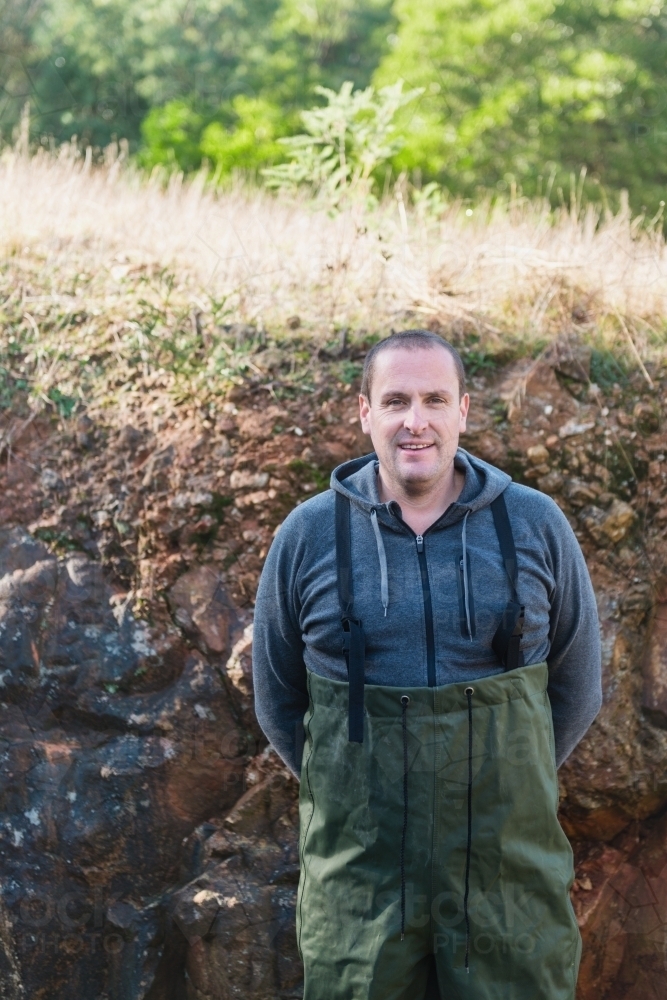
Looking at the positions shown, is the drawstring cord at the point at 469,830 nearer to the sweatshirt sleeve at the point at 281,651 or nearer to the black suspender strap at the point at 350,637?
the black suspender strap at the point at 350,637

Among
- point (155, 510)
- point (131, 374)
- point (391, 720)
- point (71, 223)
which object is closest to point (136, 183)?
point (71, 223)

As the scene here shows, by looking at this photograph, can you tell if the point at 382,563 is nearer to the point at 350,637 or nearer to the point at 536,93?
the point at 350,637

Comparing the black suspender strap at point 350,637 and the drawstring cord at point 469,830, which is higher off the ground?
the black suspender strap at point 350,637

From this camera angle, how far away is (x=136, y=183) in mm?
6734

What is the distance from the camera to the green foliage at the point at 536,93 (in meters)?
13.6

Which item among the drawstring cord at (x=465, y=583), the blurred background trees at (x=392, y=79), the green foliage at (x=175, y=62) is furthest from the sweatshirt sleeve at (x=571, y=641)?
the green foliage at (x=175, y=62)

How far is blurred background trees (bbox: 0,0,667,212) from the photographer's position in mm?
13727

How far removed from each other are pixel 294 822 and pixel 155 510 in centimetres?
127

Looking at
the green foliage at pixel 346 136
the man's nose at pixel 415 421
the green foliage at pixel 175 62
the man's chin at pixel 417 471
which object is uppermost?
the green foliage at pixel 175 62

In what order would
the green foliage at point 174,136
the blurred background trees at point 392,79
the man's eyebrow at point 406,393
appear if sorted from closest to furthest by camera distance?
the man's eyebrow at point 406,393 → the blurred background trees at point 392,79 → the green foliage at point 174,136

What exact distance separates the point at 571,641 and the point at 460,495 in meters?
0.49

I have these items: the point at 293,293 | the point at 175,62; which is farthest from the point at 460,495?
the point at 175,62

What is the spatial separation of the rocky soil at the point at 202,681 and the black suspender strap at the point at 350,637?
1098mm

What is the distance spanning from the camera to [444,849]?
2236 millimetres
